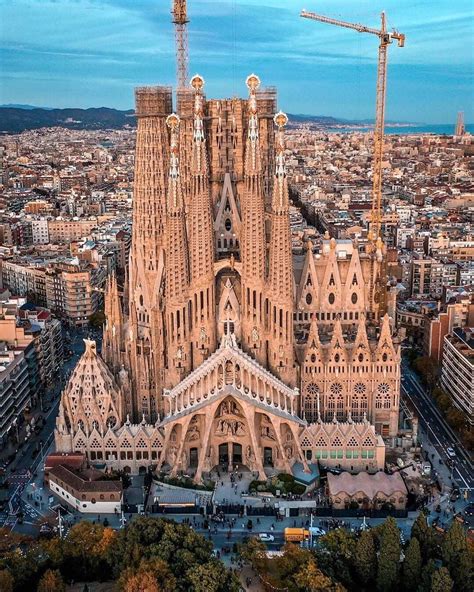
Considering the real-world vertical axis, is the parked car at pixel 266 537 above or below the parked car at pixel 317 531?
below

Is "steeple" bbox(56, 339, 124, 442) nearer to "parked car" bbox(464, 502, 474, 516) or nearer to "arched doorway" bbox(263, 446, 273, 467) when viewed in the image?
"arched doorway" bbox(263, 446, 273, 467)

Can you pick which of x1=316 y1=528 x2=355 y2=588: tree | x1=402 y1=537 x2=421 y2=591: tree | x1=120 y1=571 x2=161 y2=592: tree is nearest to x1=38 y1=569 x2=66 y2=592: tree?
x1=120 y1=571 x2=161 y2=592: tree

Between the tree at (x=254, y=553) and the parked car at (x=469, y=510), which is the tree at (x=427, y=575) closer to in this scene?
the tree at (x=254, y=553)

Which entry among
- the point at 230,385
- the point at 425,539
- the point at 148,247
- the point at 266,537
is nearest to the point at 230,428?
the point at 230,385

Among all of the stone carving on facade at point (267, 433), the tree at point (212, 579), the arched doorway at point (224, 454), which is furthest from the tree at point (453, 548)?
the arched doorway at point (224, 454)

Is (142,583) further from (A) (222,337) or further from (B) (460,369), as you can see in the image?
(B) (460,369)

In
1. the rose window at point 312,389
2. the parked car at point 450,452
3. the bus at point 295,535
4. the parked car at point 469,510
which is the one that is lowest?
the parked car at point 469,510
